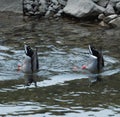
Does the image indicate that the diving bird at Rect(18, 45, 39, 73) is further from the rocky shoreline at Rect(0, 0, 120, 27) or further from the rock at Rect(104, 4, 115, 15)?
the rock at Rect(104, 4, 115, 15)

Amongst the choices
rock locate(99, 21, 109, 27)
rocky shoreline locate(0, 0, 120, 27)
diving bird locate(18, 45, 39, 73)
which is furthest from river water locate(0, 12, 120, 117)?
rocky shoreline locate(0, 0, 120, 27)

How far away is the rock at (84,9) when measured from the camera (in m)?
20.9

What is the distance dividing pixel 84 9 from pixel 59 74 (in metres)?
8.59

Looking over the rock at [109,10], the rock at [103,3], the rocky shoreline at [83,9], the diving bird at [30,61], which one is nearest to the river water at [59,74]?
the diving bird at [30,61]

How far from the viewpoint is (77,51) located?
15.4 m

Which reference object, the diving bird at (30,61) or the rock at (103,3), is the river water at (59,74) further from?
the rock at (103,3)

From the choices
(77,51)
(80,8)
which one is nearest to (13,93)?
(77,51)

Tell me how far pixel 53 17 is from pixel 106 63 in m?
8.30

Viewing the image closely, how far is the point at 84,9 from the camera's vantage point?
2108 cm

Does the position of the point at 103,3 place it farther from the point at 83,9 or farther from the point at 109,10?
the point at 83,9

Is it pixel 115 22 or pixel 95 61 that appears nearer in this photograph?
Result: pixel 95 61

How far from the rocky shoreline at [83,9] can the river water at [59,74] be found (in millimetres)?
505

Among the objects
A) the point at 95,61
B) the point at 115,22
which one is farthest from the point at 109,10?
the point at 95,61

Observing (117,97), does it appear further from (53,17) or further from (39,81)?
(53,17)
